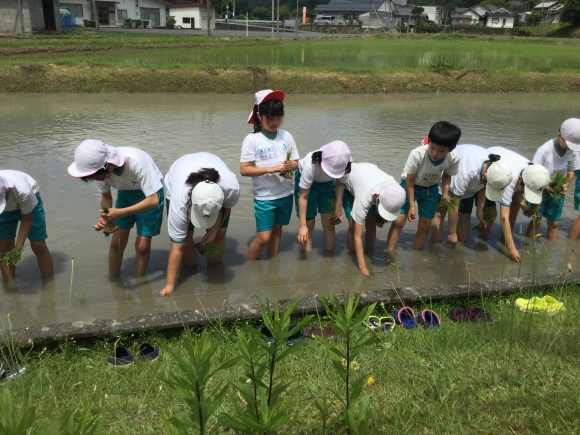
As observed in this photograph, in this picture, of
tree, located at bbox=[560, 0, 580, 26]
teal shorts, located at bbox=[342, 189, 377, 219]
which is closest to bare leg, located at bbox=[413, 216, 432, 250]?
teal shorts, located at bbox=[342, 189, 377, 219]

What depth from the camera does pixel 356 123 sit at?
9961 mm

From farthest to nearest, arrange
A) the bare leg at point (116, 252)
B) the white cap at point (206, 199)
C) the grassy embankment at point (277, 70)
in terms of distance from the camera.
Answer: the grassy embankment at point (277, 70) < the bare leg at point (116, 252) < the white cap at point (206, 199)

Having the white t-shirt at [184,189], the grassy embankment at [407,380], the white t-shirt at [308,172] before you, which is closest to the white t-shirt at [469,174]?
the white t-shirt at [308,172]

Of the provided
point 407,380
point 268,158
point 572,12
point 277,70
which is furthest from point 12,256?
point 572,12

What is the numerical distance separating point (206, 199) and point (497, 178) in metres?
2.57

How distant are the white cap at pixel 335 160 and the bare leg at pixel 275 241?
2.70 ft

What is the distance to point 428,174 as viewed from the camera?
14.9ft

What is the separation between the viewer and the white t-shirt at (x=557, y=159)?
4977 millimetres

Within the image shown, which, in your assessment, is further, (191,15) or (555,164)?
(191,15)

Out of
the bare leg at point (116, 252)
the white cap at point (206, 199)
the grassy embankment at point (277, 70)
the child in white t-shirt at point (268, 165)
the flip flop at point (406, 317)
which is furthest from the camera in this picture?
the grassy embankment at point (277, 70)

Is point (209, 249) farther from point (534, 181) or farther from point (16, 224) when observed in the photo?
point (534, 181)

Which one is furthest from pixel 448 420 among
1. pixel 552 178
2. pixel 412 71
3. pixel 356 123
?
pixel 412 71

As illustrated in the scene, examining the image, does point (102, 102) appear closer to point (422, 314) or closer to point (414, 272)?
point (414, 272)

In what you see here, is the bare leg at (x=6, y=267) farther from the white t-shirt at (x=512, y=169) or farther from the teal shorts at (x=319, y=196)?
the white t-shirt at (x=512, y=169)
